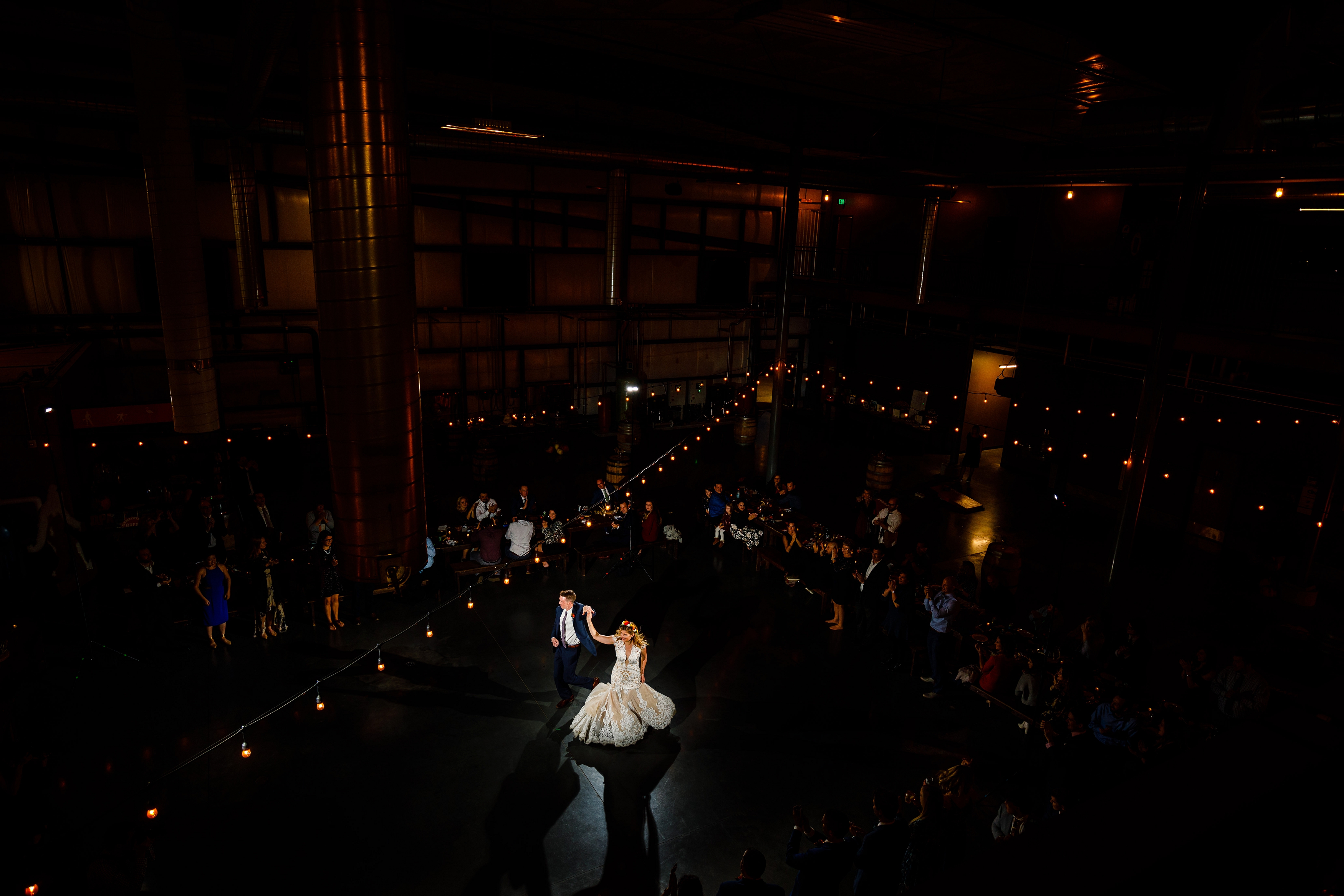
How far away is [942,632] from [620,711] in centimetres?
379

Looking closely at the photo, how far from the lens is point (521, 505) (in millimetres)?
11266

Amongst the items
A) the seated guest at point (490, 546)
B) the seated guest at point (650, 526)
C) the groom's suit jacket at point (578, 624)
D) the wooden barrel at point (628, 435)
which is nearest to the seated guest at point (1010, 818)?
the groom's suit jacket at point (578, 624)

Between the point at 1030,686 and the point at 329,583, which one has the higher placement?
the point at 329,583

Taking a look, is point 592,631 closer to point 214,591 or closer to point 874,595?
point 874,595

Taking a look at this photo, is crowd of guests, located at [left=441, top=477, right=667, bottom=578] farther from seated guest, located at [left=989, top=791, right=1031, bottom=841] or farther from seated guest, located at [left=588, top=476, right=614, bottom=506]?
seated guest, located at [left=989, top=791, right=1031, bottom=841]

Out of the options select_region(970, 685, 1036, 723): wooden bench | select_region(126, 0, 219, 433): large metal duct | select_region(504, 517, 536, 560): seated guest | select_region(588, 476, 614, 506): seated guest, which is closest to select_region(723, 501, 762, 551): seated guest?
select_region(588, 476, 614, 506): seated guest

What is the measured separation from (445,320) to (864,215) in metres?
12.1

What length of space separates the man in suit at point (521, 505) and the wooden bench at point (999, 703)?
6484mm

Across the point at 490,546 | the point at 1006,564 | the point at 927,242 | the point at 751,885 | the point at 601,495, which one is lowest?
the point at 601,495

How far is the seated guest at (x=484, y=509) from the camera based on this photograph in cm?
1109

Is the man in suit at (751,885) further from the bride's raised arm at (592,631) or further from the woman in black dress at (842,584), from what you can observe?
the woman in black dress at (842,584)

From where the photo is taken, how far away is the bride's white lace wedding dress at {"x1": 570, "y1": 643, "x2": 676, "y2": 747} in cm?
704

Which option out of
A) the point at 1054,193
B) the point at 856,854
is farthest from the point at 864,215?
the point at 856,854

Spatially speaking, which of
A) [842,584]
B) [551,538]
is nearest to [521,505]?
[551,538]
